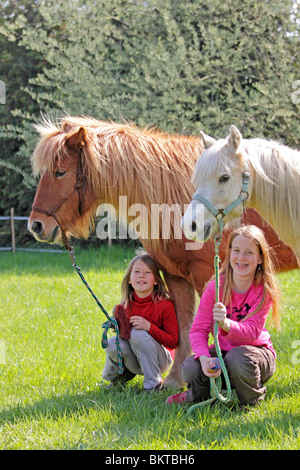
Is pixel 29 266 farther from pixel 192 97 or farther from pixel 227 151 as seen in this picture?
pixel 227 151

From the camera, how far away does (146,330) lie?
137 inches

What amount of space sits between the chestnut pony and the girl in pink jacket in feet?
1.37

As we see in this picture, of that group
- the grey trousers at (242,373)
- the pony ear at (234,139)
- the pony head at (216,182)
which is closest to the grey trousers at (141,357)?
the grey trousers at (242,373)

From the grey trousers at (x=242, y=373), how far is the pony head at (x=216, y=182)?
0.76m

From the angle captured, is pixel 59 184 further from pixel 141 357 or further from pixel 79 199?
pixel 141 357

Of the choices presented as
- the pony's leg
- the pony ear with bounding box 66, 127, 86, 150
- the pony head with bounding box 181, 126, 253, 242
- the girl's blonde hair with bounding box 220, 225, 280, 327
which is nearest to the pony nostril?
the pony ear with bounding box 66, 127, 86, 150

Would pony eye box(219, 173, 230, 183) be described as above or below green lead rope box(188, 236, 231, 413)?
above

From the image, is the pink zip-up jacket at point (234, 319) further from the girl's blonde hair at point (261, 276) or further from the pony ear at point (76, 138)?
the pony ear at point (76, 138)

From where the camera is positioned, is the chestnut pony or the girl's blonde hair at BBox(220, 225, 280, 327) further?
the chestnut pony

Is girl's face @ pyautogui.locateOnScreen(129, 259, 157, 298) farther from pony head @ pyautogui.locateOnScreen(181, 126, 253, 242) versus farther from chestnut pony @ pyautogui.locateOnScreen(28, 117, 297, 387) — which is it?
pony head @ pyautogui.locateOnScreen(181, 126, 253, 242)

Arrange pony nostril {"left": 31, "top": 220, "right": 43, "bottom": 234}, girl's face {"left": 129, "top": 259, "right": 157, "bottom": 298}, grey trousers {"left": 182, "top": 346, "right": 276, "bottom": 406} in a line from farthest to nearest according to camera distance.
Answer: girl's face {"left": 129, "top": 259, "right": 157, "bottom": 298} → pony nostril {"left": 31, "top": 220, "right": 43, "bottom": 234} → grey trousers {"left": 182, "top": 346, "right": 276, "bottom": 406}

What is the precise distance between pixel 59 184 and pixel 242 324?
1462mm

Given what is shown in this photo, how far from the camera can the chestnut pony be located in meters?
3.42

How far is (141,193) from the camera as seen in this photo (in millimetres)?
3539
